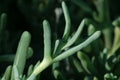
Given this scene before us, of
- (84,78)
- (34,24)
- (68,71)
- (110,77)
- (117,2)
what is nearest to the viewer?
(110,77)

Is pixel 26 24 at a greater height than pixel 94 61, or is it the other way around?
pixel 94 61

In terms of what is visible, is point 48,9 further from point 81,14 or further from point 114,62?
point 114,62

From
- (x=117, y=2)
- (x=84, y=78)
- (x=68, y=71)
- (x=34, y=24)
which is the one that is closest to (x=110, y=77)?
(x=84, y=78)

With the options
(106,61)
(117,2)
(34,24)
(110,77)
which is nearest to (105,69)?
(106,61)

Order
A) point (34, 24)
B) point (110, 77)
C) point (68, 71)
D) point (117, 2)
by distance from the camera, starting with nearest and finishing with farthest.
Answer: point (110, 77)
point (68, 71)
point (34, 24)
point (117, 2)

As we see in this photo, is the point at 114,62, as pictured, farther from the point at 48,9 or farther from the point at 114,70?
the point at 48,9

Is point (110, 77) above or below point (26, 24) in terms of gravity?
above

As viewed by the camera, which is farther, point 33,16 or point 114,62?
point 33,16

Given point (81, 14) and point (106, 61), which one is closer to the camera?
point (106, 61)

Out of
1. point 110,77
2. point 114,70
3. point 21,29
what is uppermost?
point 110,77
